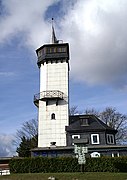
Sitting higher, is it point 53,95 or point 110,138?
point 53,95

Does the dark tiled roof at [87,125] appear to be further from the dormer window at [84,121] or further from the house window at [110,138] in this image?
the house window at [110,138]

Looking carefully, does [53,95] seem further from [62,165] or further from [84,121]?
[62,165]

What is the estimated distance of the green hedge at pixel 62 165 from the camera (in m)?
29.8

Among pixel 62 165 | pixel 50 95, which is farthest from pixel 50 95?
pixel 62 165

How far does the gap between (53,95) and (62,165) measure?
19.2 meters

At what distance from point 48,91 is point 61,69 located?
4264mm

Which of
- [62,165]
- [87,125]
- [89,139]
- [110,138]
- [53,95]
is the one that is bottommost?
[62,165]

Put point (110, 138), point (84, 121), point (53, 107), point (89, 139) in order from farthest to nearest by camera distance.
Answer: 1. point (53, 107)
2. point (84, 121)
3. point (110, 138)
4. point (89, 139)

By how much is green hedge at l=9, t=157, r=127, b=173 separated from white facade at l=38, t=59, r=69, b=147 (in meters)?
16.0

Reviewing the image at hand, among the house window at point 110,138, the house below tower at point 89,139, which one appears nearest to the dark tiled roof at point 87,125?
the house below tower at point 89,139

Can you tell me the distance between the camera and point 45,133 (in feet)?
154

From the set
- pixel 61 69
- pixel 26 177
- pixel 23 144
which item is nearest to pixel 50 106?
pixel 61 69

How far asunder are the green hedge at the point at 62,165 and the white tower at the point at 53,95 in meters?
15.8

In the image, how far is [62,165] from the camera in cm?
3031
